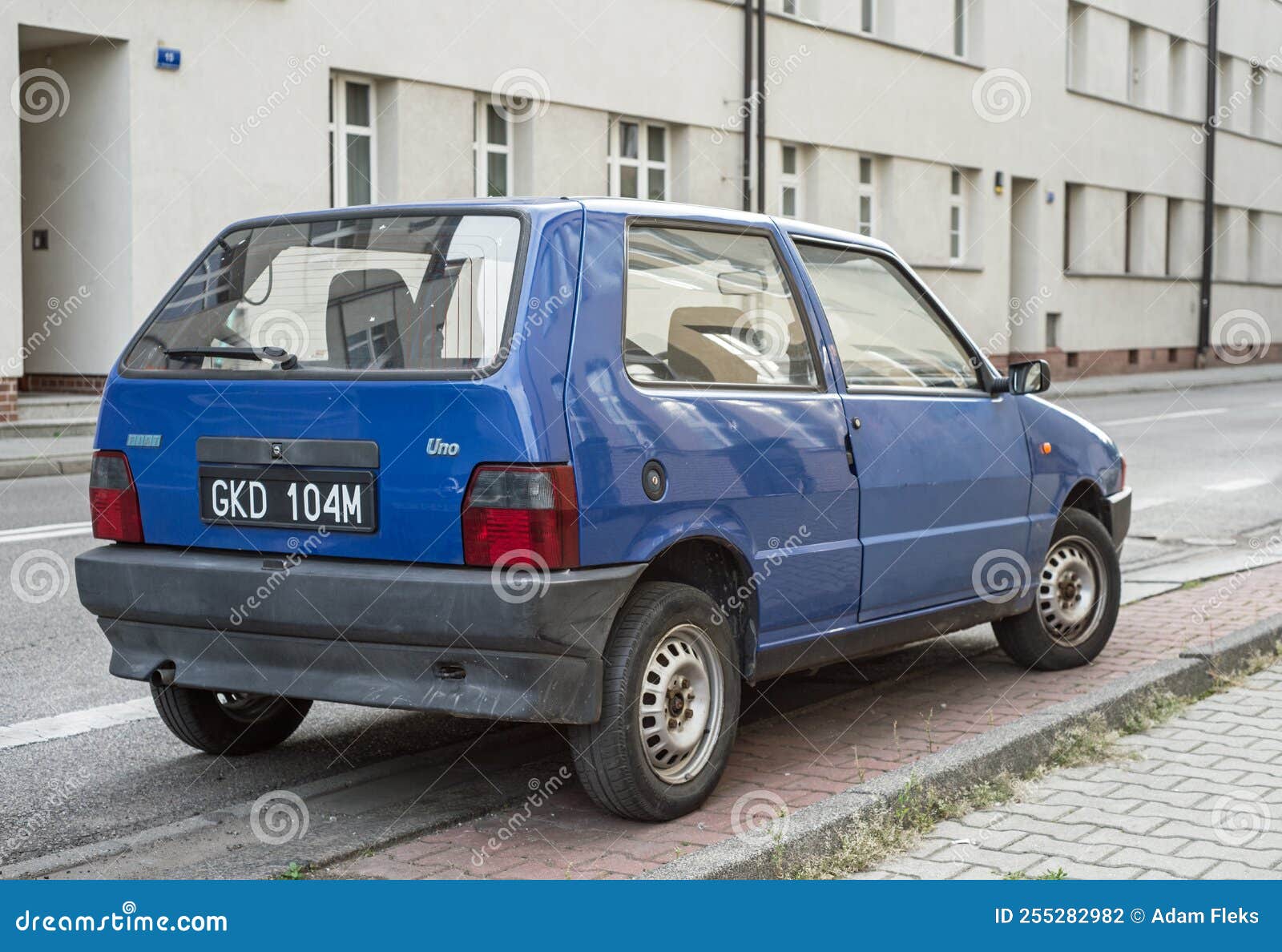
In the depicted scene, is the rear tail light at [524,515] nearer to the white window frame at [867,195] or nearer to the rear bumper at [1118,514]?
the rear bumper at [1118,514]

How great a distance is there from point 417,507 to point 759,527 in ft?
3.62

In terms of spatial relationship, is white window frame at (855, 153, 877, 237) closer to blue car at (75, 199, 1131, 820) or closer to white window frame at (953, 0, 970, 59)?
white window frame at (953, 0, 970, 59)

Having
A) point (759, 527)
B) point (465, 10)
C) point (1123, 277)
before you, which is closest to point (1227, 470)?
point (465, 10)

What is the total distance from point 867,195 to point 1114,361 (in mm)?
10135

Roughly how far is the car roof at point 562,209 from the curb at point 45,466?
9857 millimetres

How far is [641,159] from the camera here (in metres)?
24.7

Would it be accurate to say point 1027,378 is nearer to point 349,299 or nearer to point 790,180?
point 349,299

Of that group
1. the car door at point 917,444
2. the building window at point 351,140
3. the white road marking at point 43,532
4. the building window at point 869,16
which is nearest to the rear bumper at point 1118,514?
the car door at point 917,444

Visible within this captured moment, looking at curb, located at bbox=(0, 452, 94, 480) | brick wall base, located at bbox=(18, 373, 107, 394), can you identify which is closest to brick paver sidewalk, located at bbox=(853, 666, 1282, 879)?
curb, located at bbox=(0, 452, 94, 480)

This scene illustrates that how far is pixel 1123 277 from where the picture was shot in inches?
1469

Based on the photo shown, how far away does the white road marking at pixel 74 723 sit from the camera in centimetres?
584

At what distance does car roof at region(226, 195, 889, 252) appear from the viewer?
485cm

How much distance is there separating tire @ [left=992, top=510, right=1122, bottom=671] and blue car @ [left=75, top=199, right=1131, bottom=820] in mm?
1123

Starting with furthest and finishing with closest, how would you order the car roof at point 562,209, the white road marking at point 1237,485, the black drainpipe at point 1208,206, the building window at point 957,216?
the black drainpipe at point 1208,206 < the building window at point 957,216 < the white road marking at point 1237,485 < the car roof at point 562,209
